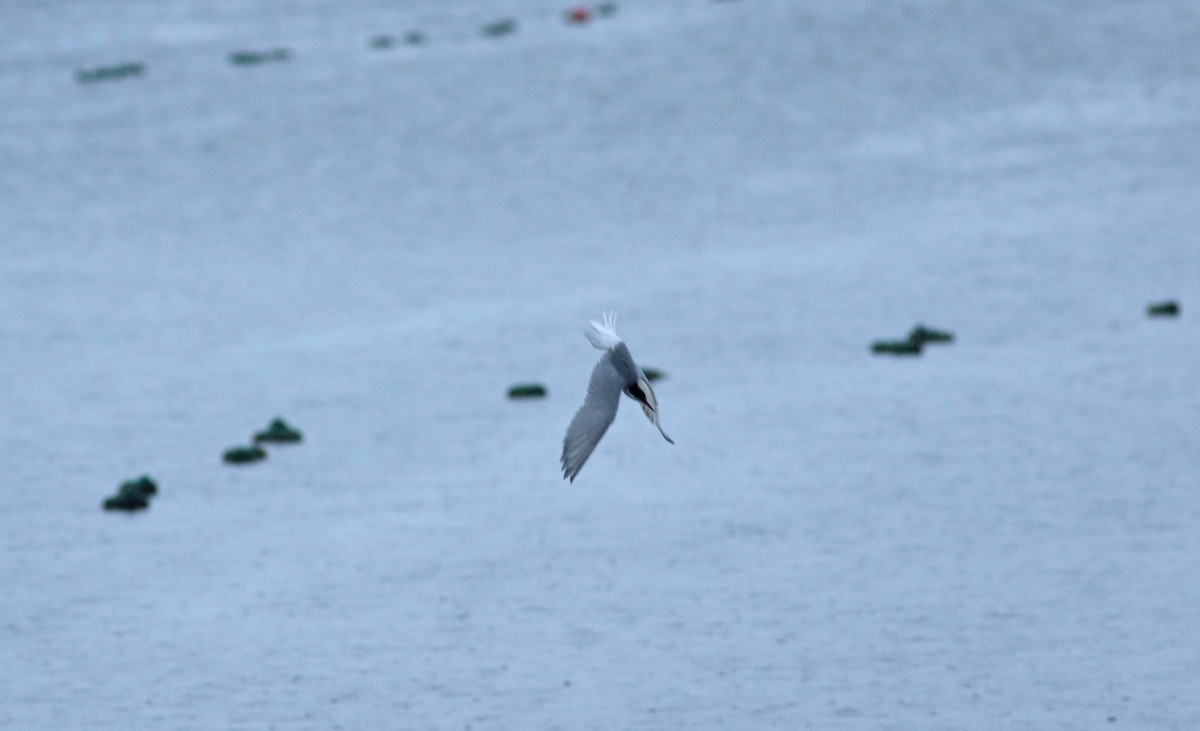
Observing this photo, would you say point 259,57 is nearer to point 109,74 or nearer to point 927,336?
point 109,74

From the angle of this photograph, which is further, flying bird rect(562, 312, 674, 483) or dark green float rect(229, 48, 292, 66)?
dark green float rect(229, 48, 292, 66)

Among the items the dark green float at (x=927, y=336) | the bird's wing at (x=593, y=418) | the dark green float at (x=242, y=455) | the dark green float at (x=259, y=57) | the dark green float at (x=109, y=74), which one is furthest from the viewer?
the dark green float at (x=259, y=57)

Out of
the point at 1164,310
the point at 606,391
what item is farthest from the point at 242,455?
the point at 1164,310

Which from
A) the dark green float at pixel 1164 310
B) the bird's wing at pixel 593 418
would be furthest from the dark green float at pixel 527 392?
the bird's wing at pixel 593 418

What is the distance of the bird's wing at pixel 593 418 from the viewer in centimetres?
890

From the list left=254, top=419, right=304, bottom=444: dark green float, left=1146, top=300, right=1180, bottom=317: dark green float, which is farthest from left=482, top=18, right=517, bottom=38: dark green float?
left=254, top=419, right=304, bottom=444: dark green float

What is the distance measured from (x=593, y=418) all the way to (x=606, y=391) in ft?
0.70

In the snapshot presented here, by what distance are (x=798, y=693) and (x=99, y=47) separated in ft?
168

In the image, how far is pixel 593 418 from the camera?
918 centimetres

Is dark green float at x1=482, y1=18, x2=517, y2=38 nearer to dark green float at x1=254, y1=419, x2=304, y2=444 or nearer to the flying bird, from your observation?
dark green float at x1=254, y1=419, x2=304, y2=444

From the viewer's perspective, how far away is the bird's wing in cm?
890

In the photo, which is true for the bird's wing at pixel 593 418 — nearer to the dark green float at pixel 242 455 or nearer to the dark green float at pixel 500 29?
the dark green float at pixel 242 455

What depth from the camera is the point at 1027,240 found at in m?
32.9

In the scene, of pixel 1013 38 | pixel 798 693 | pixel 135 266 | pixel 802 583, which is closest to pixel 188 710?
pixel 798 693
